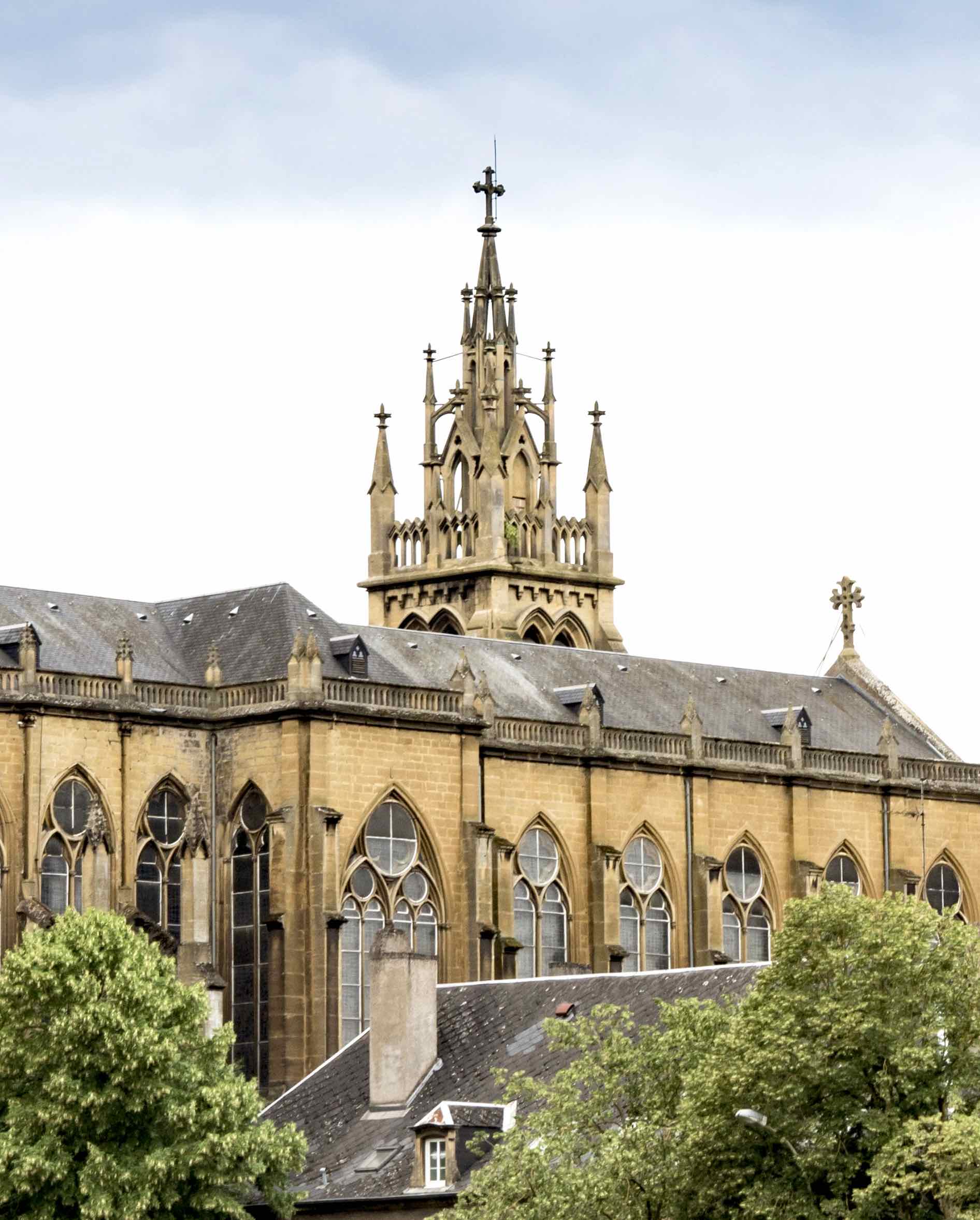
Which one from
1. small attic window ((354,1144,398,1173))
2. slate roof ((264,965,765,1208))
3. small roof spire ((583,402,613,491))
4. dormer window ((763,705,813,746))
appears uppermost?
small roof spire ((583,402,613,491))

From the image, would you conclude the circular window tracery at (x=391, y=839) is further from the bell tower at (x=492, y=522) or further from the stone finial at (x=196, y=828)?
the bell tower at (x=492, y=522)

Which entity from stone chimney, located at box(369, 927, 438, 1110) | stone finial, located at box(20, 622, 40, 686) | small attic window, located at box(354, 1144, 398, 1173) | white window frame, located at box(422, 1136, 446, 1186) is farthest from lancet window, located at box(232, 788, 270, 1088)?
→ white window frame, located at box(422, 1136, 446, 1186)

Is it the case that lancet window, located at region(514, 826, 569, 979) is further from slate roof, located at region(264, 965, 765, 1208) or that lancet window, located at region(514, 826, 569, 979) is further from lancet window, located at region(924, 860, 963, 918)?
slate roof, located at region(264, 965, 765, 1208)

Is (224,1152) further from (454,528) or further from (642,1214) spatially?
(454,528)

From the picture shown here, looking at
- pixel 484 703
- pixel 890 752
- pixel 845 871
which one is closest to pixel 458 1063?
pixel 484 703

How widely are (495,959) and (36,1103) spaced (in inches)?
1399

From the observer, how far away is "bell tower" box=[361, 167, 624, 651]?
165 metres

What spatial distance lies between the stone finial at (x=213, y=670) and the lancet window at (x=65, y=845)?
236 inches

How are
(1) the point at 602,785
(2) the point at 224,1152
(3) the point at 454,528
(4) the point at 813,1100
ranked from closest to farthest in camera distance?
(4) the point at 813,1100, (2) the point at 224,1152, (1) the point at 602,785, (3) the point at 454,528

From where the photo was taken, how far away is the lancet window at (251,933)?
123 metres

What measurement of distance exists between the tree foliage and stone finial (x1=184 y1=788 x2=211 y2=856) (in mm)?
39273

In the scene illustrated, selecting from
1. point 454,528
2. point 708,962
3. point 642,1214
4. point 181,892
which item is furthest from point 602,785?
point 642,1214

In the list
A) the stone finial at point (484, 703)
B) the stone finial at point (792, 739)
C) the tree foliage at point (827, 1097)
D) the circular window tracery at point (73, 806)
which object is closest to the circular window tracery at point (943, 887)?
the stone finial at point (792, 739)

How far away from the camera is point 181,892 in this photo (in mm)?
124312
